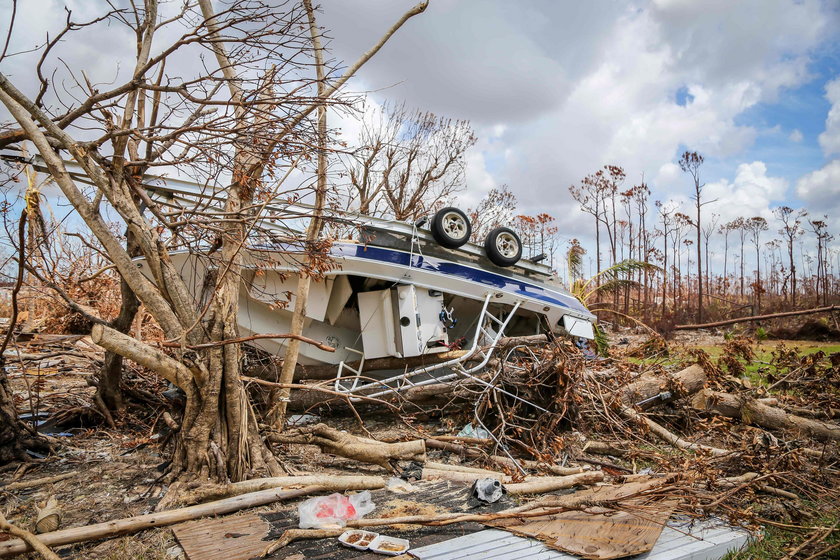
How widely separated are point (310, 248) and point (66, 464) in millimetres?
3414

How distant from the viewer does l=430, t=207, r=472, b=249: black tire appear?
8.85 meters

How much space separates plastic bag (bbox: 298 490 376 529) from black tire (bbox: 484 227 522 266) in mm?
5469

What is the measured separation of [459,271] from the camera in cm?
887

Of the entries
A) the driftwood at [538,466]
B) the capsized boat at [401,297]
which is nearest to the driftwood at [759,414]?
the capsized boat at [401,297]

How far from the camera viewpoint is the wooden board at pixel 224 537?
3.75 meters

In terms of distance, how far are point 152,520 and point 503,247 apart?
6906mm

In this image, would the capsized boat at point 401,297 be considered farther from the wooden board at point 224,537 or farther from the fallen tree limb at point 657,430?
the wooden board at point 224,537

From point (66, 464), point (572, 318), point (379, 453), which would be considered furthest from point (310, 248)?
point (572, 318)

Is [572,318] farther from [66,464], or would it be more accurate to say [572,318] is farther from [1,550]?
[1,550]

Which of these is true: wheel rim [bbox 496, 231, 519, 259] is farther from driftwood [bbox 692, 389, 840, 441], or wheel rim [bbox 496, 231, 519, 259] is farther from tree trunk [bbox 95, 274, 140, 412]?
tree trunk [bbox 95, 274, 140, 412]

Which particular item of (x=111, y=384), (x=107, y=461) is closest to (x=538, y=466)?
(x=107, y=461)

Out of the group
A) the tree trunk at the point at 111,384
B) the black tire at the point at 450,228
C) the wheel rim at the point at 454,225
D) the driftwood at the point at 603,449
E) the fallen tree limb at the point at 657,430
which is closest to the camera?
the driftwood at the point at 603,449

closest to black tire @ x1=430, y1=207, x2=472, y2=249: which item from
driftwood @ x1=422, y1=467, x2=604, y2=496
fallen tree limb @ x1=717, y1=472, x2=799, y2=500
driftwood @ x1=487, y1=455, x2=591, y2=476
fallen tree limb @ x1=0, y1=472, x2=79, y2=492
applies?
driftwood @ x1=487, y1=455, x2=591, y2=476

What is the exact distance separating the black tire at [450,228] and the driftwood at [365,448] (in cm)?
375
